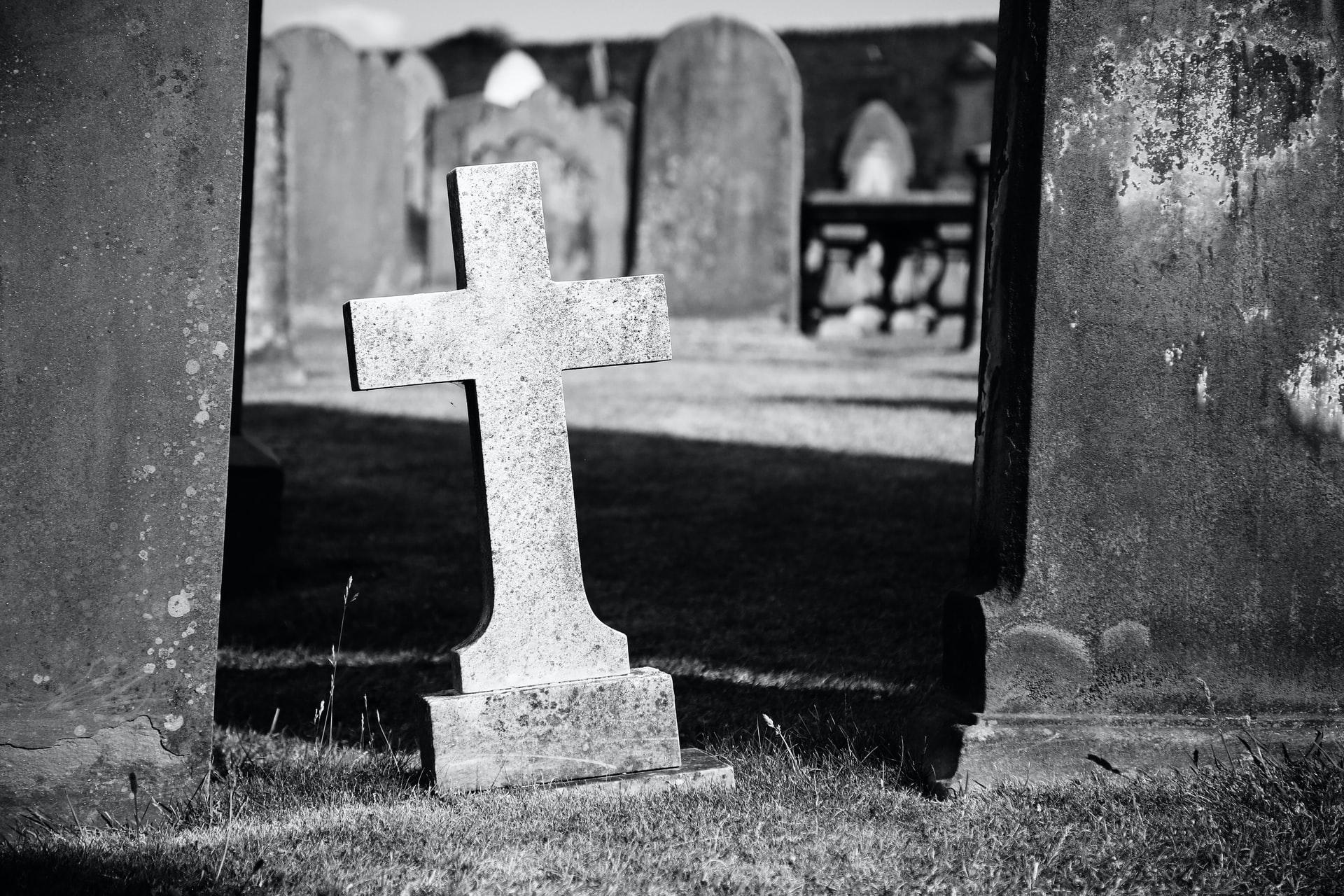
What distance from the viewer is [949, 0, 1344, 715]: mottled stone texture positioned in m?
2.39

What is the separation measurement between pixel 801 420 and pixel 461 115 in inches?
375

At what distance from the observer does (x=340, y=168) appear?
13023 mm

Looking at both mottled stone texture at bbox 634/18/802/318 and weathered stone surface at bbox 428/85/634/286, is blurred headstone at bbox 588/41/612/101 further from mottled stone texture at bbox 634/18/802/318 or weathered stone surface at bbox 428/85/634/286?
mottled stone texture at bbox 634/18/802/318

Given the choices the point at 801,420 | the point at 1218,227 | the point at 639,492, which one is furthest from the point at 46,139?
the point at 801,420

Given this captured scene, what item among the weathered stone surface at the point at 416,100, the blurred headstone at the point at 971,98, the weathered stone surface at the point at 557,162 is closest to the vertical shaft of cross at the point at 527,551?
the weathered stone surface at the point at 557,162

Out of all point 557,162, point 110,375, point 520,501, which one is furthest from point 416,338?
point 557,162

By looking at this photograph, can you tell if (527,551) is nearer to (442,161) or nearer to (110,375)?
(110,375)

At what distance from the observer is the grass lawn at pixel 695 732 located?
2.08 metres

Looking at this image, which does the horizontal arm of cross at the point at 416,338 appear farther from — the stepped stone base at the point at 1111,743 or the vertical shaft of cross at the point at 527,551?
the stepped stone base at the point at 1111,743

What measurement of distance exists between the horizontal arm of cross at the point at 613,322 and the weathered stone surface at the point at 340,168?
35.1 ft

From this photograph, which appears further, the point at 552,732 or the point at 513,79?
the point at 513,79

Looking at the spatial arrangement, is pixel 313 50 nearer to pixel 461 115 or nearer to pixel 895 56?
pixel 461 115

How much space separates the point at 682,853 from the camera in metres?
2.14

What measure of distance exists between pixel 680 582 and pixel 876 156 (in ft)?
54.6
